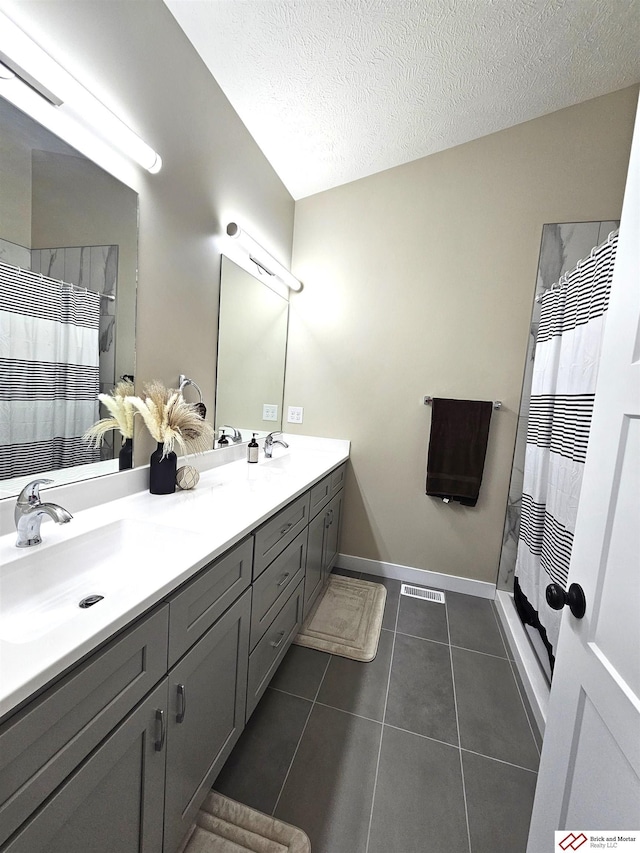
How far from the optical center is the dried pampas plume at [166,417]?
4.43 ft

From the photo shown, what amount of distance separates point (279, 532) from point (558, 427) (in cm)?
140

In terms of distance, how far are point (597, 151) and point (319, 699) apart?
10.3 feet

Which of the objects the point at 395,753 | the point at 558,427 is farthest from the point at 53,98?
the point at 395,753

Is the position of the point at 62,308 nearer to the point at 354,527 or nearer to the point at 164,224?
the point at 164,224

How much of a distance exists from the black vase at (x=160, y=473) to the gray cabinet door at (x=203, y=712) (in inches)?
20.3

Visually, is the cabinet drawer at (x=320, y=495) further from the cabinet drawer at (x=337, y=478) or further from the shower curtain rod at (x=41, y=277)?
the shower curtain rod at (x=41, y=277)

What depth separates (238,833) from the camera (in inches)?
41.9

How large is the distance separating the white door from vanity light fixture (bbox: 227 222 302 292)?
1535 millimetres

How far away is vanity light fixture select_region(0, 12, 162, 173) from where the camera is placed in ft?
2.87

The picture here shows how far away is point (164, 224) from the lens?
1.46 metres

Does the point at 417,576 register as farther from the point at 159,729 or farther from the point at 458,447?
the point at 159,729

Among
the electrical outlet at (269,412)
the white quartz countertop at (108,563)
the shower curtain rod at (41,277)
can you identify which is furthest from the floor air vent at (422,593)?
the shower curtain rod at (41,277)

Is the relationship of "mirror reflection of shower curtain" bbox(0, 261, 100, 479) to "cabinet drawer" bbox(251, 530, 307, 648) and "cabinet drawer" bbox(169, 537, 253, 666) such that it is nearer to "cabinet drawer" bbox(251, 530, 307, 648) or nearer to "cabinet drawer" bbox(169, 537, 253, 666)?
"cabinet drawer" bbox(169, 537, 253, 666)

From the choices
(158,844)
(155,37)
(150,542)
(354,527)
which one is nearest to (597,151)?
(155,37)
